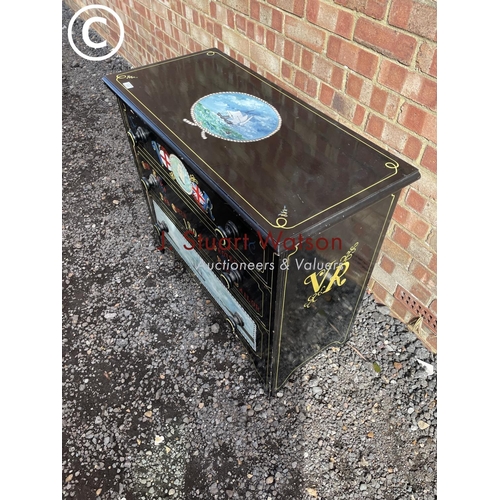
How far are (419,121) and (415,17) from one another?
1.30 ft

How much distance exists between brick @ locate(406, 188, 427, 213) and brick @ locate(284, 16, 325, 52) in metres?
0.85

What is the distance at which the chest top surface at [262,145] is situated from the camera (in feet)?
4.34

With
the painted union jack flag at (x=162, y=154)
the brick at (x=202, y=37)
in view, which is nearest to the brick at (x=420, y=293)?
the painted union jack flag at (x=162, y=154)

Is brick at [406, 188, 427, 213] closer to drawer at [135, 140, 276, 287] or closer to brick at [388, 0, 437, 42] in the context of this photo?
brick at [388, 0, 437, 42]

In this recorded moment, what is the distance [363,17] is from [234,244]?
3.71 feet

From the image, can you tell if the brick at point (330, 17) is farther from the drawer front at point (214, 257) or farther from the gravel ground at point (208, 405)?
the gravel ground at point (208, 405)

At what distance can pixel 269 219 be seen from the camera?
1.25 m

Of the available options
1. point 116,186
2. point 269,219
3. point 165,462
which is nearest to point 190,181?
point 269,219

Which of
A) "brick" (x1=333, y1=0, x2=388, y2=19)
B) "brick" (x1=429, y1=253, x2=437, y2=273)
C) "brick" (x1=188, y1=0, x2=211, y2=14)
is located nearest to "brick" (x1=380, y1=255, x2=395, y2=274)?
"brick" (x1=429, y1=253, x2=437, y2=273)

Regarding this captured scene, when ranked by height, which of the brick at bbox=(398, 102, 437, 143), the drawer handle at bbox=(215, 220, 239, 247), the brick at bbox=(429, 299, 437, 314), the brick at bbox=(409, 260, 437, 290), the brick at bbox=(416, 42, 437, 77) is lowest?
the brick at bbox=(429, 299, 437, 314)

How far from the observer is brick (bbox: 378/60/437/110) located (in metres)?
1.56

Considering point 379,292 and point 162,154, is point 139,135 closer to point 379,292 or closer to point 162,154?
point 162,154

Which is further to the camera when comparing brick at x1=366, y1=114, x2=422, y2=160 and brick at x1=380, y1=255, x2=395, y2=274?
brick at x1=380, y1=255, x2=395, y2=274

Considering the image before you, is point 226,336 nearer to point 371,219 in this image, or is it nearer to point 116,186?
point 371,219
